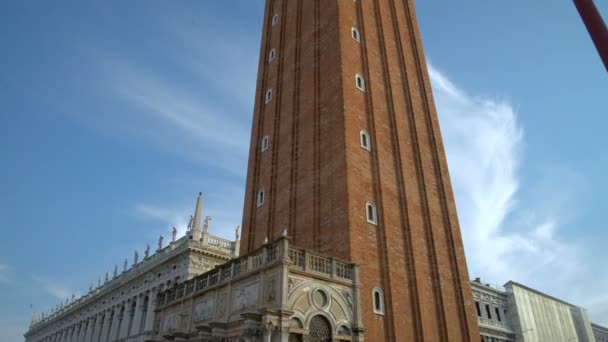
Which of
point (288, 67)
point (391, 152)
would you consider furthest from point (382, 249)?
point (288, 67)

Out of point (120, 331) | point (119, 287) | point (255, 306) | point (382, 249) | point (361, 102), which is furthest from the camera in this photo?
point (119, 287)

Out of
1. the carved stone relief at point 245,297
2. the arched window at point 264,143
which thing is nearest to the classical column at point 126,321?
the arched window at point 264,143

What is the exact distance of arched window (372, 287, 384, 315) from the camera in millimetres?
19381

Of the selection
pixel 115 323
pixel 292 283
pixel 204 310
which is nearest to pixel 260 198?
pixel 204 310

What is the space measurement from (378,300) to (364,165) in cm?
706

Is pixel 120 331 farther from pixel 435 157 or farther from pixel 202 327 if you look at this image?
pixel 435 157

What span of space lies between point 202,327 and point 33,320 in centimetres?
10088

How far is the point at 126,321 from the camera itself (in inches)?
1896

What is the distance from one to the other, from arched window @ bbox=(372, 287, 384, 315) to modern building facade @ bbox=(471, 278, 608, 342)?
24.8 meters

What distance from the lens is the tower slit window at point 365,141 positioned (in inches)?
944

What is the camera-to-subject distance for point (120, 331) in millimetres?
48312

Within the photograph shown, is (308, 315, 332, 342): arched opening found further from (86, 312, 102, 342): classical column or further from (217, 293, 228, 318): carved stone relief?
(86, 312, 102, 342): classical column

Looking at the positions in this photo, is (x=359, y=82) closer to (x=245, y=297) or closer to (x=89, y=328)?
(x=245, y=297)

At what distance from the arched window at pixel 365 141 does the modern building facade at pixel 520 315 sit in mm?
24612
